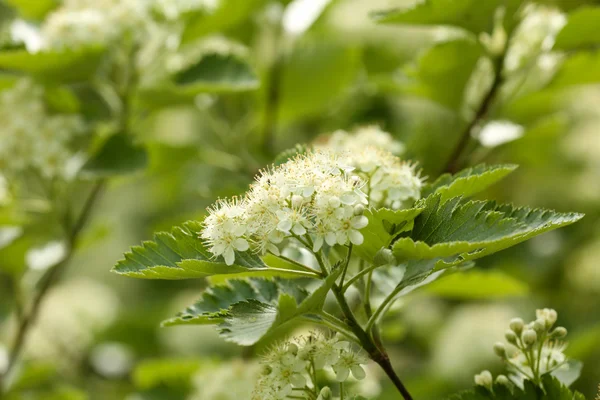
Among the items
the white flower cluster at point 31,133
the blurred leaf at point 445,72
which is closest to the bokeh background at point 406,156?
the blurred leaf at point 445,72

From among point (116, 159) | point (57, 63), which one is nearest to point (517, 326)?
point (116, 159)

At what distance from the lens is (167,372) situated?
147 cm

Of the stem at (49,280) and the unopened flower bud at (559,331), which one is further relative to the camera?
the stem at (49,280)

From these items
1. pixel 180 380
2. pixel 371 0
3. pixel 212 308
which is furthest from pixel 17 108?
pixel 371 0

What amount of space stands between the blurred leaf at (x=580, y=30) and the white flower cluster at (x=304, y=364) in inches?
27.0

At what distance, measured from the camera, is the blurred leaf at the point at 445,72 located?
122 centimetres

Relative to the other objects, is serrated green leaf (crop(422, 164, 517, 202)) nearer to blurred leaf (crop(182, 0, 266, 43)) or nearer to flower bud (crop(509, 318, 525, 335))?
flower bud (crop(509, 318, 525, 335))

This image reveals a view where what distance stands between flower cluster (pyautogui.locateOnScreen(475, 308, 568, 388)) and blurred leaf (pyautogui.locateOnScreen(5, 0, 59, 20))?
120 centimetres

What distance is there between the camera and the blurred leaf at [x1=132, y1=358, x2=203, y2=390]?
56.9 inches

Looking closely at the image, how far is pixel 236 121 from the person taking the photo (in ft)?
5.58

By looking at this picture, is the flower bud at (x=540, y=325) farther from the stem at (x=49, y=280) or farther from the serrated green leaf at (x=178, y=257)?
the stem at (x=49, y=280)

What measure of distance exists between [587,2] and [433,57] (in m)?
0.96

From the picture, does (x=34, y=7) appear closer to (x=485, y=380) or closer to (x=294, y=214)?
(x=294, y=214)

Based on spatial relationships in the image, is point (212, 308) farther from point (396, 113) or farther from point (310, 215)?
point (396, 113)
